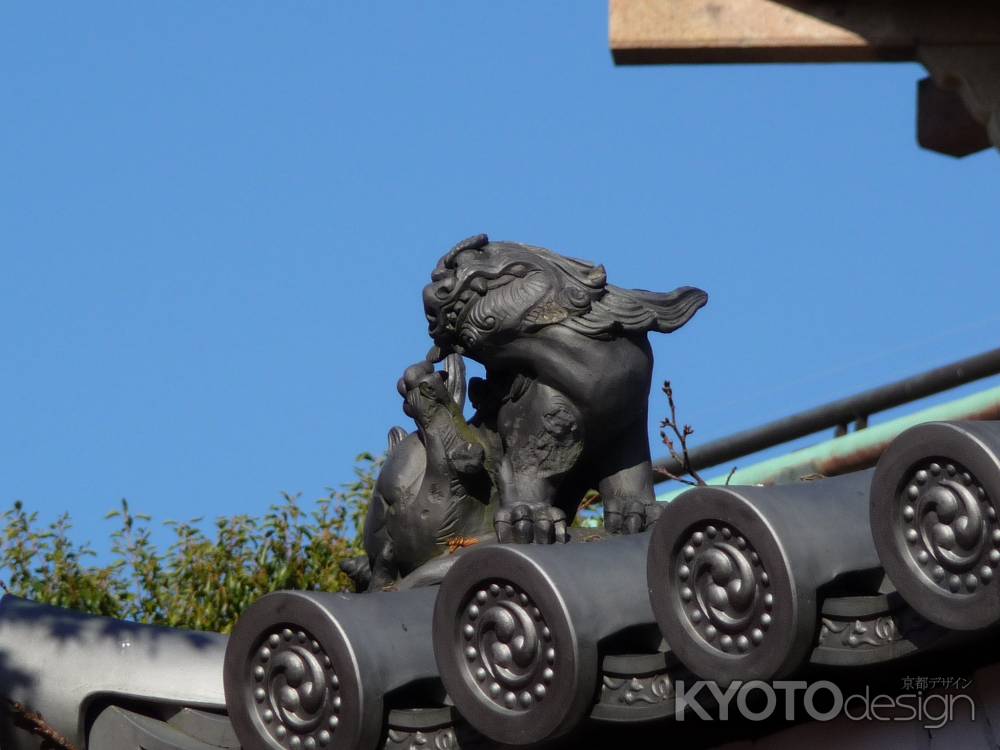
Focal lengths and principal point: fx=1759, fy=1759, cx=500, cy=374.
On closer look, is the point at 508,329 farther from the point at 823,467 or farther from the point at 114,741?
the point at 823,467

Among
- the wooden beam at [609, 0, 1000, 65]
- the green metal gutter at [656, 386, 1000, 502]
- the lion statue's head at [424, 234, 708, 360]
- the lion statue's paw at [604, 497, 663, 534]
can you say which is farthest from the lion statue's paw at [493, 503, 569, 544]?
the green metal gutter at [656, 386, 1000, 502]

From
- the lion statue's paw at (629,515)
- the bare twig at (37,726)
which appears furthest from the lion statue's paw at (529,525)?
the bare twig at (37,726)

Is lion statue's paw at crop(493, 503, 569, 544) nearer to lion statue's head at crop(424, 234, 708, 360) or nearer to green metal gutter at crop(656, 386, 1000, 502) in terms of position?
lion statue's head at crop(424, 234, 708, 360)

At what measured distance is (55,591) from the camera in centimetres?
860

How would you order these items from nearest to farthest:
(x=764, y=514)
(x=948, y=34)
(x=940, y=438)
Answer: (x=940, y=438) < (x=764, y=514) < (x=948, y=34)

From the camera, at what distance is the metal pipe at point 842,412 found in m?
8.77

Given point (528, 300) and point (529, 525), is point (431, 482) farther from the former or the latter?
point (528, 300)

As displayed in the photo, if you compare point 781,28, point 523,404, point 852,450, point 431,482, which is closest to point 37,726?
point 431,482

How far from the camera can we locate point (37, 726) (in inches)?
194

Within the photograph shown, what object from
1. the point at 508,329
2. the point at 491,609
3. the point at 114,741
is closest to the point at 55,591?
the point at 114,741

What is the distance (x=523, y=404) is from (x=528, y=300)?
298mm

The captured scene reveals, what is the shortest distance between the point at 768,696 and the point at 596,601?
0.43 m

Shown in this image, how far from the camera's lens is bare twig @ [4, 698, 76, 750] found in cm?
492

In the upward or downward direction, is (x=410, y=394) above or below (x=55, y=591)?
above
